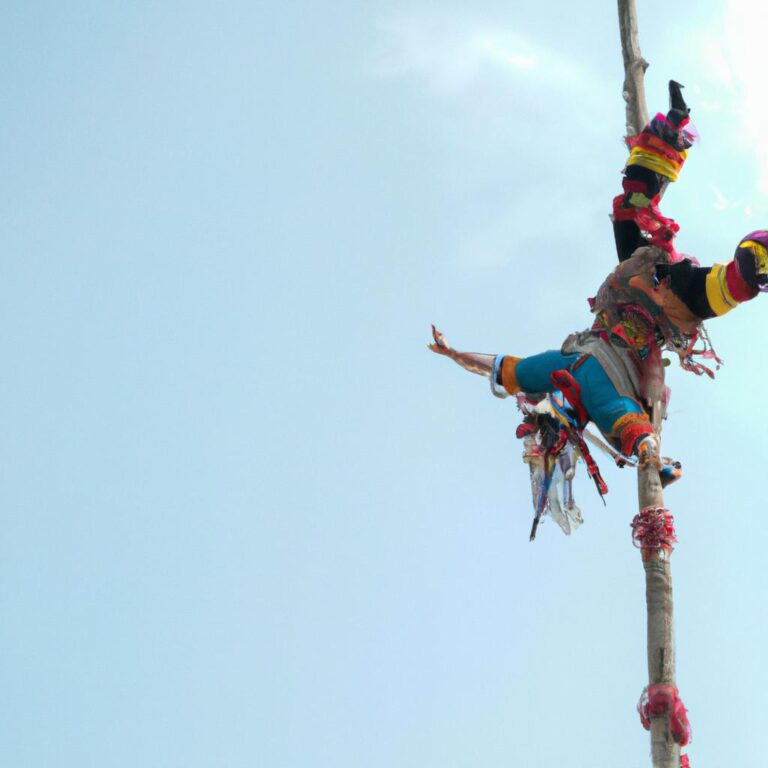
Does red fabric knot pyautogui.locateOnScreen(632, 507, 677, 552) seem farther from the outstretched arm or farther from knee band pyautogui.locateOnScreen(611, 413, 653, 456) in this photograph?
the outstretched arm

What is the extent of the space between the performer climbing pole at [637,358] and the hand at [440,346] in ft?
0.06

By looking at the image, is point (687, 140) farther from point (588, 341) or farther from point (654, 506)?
point (654, 506)

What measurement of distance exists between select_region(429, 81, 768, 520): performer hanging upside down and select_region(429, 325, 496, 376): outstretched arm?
0.23 metres

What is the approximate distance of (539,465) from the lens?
35.8ft

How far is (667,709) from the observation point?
877cm

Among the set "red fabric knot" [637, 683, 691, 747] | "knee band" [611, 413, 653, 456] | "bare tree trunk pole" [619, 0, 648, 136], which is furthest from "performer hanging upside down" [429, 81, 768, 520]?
"red fabric knot" [637, 683, 691, 747]

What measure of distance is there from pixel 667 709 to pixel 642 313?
9.36ft

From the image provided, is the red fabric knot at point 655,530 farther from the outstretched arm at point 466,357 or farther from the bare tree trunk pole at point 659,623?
the outstretched arm at point 466,357

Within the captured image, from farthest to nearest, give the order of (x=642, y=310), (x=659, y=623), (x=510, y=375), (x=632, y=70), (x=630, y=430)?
(x=632, y=70)
(x=510, y=375)
(x=642, y=310)
(x=630, y=430)
(x=659, y=623)

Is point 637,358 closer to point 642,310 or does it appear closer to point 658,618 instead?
point 642,310

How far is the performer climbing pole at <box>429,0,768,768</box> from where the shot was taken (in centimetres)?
972

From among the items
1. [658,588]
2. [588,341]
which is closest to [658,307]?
[588,341]

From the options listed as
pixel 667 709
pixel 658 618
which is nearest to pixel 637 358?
pixel 658 618

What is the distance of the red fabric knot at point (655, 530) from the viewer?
9.38 metres
